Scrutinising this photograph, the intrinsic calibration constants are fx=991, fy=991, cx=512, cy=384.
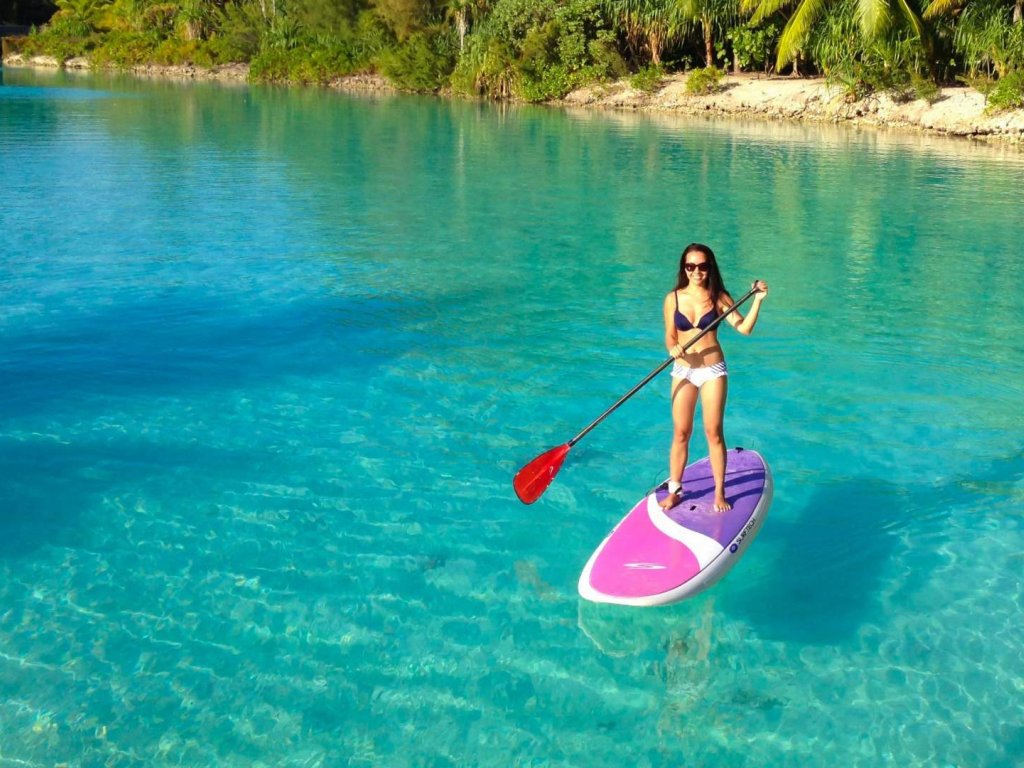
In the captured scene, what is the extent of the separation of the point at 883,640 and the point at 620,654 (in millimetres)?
1524

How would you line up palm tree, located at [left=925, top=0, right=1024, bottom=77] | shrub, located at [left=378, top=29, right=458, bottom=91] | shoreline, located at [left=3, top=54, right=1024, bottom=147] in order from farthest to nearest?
shrub, located at [left=378, top=29, right=458, bottom=91] → shoreline, located at [left=3, top=54, right=1024, bottom=147] → palm tree, located at [left=925, top=0, right=1024, bottom=77]

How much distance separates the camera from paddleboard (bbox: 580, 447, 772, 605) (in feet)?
18.1

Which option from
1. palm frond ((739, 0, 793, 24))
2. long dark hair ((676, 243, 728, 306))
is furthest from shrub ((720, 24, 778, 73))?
long dark hair ((676, 243, 728, 306))

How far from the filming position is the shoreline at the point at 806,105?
30.1m

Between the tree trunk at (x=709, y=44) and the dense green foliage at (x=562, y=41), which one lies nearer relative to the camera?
the dense green foliage at (x=562, y=41)

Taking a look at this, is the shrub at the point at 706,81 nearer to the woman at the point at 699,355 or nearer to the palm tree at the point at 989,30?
the palm tree at the point at 989,30

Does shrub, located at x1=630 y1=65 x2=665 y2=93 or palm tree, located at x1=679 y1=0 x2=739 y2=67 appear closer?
palm tree, located at x1=679 y1=0 x2=739 y2=67

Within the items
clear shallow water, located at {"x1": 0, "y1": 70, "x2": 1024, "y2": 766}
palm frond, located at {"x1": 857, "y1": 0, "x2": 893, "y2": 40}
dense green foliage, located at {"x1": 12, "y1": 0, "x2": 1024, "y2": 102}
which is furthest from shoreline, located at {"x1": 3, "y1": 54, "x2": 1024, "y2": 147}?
clear shallow water, located at {"x1": 0, "y1": 70, "x2": 1024, "y2": 766}

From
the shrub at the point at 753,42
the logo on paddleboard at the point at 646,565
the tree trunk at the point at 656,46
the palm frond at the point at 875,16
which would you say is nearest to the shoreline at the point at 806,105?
the shrub at the point at 753,42

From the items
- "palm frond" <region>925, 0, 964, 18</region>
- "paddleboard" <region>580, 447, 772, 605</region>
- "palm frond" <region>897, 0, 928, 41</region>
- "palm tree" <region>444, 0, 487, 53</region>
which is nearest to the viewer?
"paddleboard" <region>580, 447, 772, 605</region>

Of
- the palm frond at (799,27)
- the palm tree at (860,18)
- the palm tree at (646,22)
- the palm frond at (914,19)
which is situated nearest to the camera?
the palm tree at (860,18)

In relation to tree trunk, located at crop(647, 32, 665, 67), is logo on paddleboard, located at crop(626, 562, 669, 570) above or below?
below

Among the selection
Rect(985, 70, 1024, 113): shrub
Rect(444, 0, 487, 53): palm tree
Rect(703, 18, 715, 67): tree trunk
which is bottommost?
Rect(985, 70, 1024, 113): shrub

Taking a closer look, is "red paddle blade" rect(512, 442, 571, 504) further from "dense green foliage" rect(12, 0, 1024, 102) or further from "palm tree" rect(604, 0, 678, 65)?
"palm tree" rect(604, 0, 678, 65)
